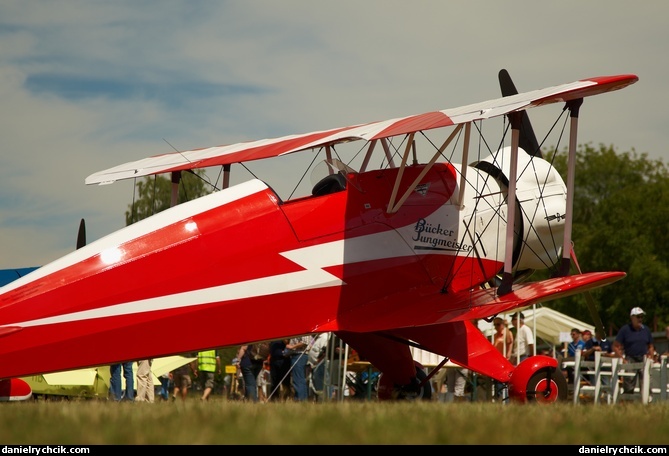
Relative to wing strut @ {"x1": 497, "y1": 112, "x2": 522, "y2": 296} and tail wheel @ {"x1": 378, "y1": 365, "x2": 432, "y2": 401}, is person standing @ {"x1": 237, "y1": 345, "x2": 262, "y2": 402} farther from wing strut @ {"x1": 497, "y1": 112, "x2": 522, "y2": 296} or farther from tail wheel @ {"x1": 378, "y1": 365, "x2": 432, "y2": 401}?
wing strut @ {"x1": 497, "y1": 112, "x2": 522, "y2": 296}

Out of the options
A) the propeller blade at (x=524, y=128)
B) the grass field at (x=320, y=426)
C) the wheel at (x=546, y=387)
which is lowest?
the grass field at (x=320, y=426)

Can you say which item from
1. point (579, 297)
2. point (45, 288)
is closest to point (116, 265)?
point (45, 288)

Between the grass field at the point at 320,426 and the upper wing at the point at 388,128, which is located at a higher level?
the upper wing at the point at 388,128

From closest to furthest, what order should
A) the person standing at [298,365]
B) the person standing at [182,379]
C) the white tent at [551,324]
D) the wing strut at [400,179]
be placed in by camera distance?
1. the wing strut at [400,179]
2. the person standing at [298,365]
3. the person standing at [182,379]
4. the white tent at [551,324]

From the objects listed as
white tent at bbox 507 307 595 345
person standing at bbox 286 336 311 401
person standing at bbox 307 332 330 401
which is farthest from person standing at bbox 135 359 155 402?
white tent at bbox 507 307 595 345

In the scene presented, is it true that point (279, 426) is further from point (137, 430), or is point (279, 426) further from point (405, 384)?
point (405, 384)

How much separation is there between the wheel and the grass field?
2807 mm

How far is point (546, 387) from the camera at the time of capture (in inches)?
356

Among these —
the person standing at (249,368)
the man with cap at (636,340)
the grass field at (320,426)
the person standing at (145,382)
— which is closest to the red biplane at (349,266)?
the grass field at (320,426)

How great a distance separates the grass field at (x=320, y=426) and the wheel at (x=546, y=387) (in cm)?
281

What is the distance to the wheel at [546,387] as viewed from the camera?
8.98 metres

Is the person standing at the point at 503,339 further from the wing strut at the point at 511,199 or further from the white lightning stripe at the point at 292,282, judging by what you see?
the white lightning stripe at the point at 292,282

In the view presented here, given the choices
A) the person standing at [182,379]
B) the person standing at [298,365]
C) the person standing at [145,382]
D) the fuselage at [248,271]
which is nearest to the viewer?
the fuselage at [248,271]

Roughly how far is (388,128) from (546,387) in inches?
112
